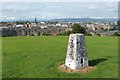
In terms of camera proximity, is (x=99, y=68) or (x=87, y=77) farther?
(x=99, y=68)

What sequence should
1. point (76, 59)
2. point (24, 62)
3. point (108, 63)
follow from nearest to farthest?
point (76, 59), point (108, 63), point (24, 62)

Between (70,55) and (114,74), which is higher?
(70,55)

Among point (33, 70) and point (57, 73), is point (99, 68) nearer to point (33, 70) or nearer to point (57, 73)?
point (57, 73)

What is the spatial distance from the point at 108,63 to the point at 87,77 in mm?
4056

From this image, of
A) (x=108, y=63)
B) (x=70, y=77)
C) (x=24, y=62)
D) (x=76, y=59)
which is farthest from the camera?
(x=24, y=62)

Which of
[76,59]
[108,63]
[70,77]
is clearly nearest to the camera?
[70,77]

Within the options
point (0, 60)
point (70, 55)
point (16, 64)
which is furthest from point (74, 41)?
point (0, 60)

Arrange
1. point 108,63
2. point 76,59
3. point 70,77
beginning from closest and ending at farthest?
point 70,77, point 76,59, point 108,63

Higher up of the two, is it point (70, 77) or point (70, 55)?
point (70, 55)

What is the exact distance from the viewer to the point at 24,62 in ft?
70.0

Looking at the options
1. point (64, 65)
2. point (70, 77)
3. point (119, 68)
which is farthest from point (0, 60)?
point (119, 68)

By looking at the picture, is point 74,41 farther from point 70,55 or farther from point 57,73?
point 57,73

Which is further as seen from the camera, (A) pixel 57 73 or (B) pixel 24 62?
(B) pixel 24 62

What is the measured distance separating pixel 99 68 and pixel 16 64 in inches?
264
